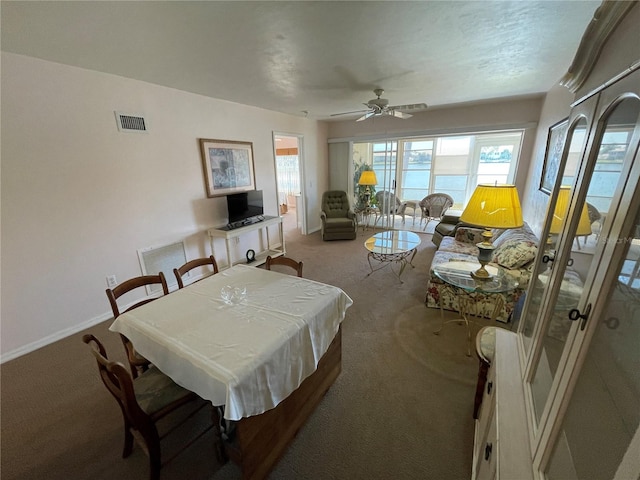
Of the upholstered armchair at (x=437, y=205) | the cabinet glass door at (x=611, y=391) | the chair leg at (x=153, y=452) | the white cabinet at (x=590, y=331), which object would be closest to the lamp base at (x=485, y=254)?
the white cabinet at (x=590, y=331)

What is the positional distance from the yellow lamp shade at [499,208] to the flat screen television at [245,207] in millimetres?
3029

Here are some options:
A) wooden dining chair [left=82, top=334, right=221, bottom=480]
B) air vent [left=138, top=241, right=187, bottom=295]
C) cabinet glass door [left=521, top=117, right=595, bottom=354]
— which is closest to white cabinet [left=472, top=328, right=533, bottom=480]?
cabinet glass door [left=521, top=117, right=595, bottom=354]

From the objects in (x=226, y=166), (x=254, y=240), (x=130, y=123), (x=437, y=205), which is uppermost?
(x=130, y=123)

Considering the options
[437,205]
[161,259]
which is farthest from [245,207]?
[437,205]

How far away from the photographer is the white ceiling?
1.54 m

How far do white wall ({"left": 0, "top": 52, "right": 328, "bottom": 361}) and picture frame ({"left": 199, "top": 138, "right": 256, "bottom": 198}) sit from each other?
0.13 m

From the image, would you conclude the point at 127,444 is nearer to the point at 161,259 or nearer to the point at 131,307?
the point at 131,307

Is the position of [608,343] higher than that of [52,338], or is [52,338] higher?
[608,343]

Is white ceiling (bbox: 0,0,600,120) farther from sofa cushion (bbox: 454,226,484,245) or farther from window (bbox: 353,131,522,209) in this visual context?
window (bbox: 353,131,522,209)

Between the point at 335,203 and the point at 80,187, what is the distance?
422cm

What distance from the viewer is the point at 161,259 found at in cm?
319

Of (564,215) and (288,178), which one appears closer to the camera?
(564,215)

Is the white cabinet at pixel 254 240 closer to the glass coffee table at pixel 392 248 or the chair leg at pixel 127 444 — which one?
the glass coffee table at pixel 392 248

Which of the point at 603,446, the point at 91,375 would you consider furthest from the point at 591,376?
the point at 91,375
